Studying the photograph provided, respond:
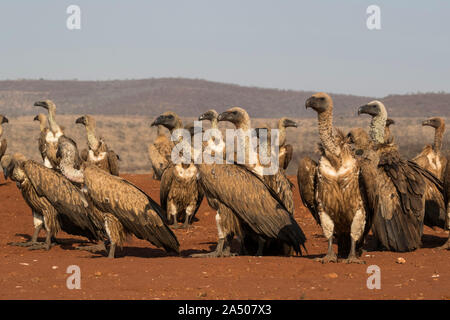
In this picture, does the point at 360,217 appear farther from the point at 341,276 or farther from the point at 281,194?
the point at 281,194

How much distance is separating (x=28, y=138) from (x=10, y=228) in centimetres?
4024

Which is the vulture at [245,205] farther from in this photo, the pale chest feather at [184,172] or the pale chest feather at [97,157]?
the pale chest feather at [97,157]

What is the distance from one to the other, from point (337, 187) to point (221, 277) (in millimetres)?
1798

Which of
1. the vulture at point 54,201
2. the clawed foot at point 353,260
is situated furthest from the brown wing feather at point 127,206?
the clawed foot at point 353,260

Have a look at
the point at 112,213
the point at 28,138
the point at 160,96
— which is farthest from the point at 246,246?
the point at 160,96

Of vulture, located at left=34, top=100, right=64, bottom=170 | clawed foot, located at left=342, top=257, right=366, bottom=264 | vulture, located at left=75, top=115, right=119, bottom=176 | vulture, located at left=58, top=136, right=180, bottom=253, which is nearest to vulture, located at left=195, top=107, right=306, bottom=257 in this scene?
vulture, located at left=58, top=136, right=180, bottom=253

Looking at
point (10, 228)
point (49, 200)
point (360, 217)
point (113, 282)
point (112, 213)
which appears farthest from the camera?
point (10, 228)

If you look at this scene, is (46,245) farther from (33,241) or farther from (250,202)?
(250,202)

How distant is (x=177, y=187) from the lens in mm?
15859

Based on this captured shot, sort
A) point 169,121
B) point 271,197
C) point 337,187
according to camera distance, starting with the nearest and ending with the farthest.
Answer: point 337,187, point 271,197, point 169,121

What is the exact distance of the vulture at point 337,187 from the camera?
9531 mm

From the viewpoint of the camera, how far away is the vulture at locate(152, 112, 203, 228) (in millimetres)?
15742

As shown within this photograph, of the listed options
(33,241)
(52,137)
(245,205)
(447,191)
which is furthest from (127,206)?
(52,137)

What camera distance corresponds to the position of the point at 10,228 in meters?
16.0
